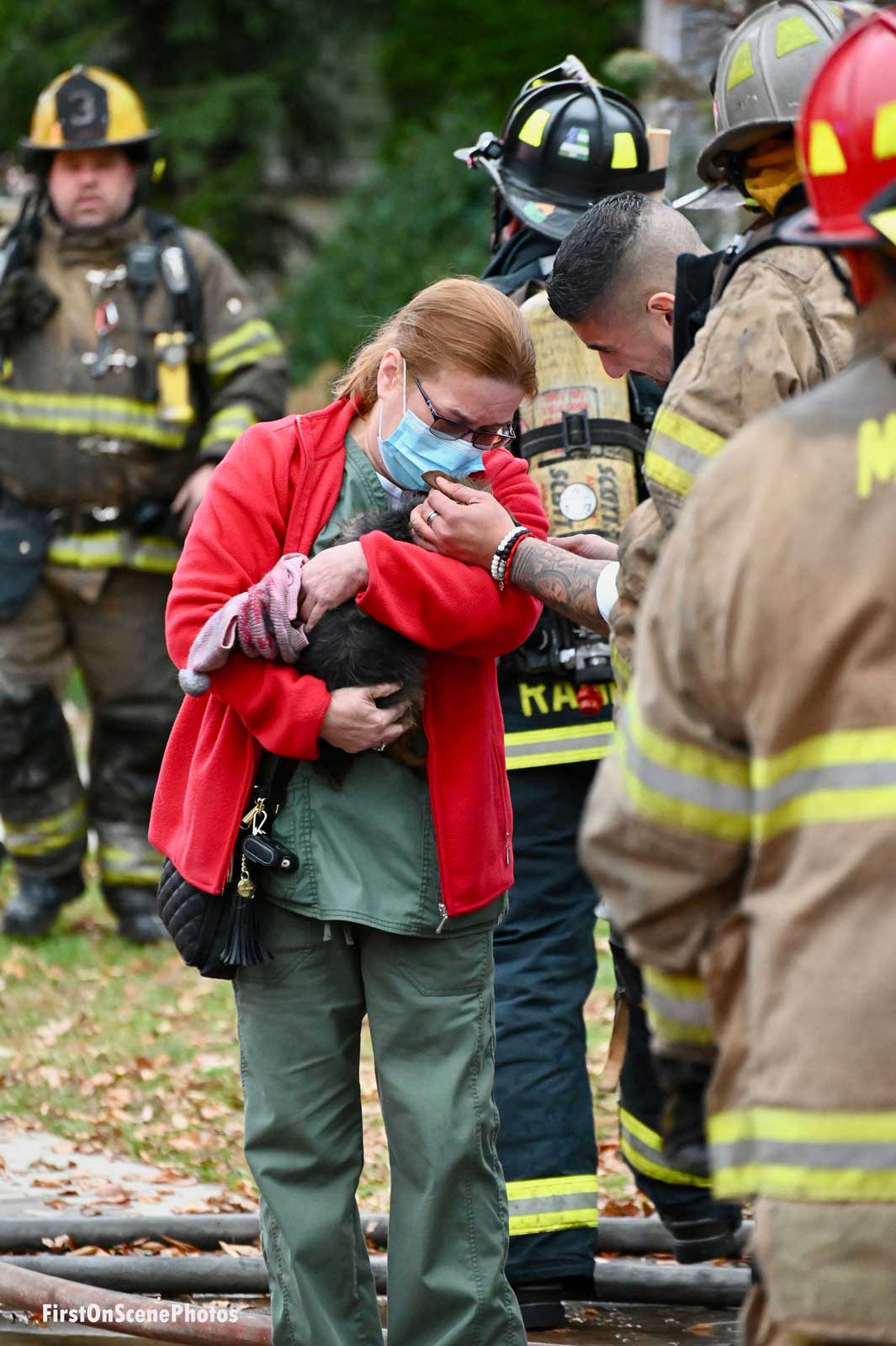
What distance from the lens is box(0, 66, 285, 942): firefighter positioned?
686 centimetres

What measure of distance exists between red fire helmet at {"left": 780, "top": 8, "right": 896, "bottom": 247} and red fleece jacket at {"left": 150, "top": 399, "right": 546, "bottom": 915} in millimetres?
1131

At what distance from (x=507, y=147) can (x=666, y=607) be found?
2755 mm

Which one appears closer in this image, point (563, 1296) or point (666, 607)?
point (666, 607)

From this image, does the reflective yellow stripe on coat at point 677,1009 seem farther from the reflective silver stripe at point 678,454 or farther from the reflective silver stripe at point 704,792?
the reflective silver stripe at point 678,454

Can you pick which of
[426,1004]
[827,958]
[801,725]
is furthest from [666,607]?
[426,1004]

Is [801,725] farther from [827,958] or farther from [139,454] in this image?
[139,454]

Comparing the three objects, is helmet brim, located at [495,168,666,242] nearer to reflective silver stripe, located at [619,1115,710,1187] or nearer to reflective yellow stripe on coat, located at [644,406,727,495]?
reflective yellow stripe on coat, located at [644,406,727,495]

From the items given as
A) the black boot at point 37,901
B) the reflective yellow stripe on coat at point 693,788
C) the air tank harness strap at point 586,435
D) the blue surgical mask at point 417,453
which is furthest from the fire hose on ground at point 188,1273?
the black boot at point 37,901

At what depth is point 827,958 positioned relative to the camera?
1908mm

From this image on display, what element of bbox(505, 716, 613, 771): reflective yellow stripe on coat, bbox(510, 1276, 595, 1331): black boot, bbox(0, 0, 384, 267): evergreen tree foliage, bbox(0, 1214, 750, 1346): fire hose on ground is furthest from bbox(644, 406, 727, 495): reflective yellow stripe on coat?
bbox(0, 0, 384, 267): evergreen tree foliage

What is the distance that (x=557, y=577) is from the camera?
320cm

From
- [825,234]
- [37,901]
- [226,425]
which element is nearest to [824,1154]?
[825,234]

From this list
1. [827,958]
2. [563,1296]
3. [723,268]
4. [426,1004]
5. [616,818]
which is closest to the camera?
[827,958]

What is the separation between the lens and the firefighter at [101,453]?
686cm
